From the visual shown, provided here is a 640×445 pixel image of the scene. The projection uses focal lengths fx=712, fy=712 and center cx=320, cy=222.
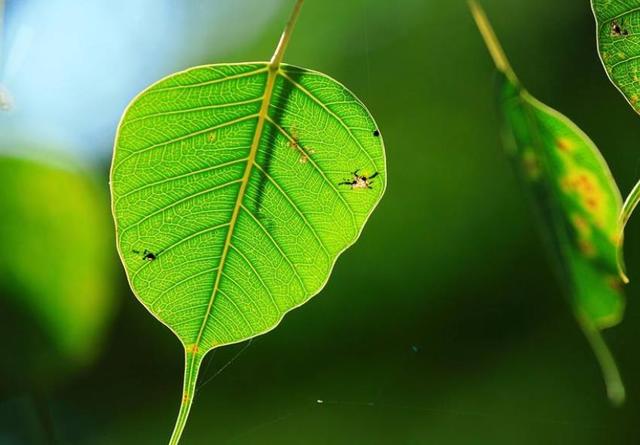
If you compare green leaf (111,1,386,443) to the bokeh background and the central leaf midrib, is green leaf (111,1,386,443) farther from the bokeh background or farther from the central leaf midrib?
the bokeh background

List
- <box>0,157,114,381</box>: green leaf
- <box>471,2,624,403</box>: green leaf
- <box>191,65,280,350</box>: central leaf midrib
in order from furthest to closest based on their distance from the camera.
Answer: <box>0,157,114,381</box>: green leaf < <box>191,65,280,350</box>: central leaf midrib < <box>471,2,624,403</box>: green leaf

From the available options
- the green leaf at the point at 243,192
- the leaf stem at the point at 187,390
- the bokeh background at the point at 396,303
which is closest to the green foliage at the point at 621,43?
the green leaf at the point at 243,192

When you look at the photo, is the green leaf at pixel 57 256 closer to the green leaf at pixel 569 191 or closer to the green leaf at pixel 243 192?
the green leaf at pixel 243 192

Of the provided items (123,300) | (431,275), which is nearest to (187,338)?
(123,300)

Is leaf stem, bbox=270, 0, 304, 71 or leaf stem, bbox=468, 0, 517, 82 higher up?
leaf stem, bbox=270, 0, 304, 71

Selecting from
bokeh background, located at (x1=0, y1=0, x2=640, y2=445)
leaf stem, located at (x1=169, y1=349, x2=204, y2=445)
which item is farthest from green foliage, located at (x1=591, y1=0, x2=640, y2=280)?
bokeh background, located at (x1=0, y1=0, x2=640, y2=445)

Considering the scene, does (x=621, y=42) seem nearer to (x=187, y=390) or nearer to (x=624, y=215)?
(x=624, y=215)
